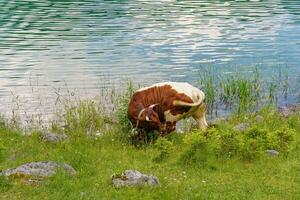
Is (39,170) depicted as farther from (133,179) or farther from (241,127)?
(241,127)

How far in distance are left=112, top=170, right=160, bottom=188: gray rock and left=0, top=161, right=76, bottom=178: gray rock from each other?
117 centimetres

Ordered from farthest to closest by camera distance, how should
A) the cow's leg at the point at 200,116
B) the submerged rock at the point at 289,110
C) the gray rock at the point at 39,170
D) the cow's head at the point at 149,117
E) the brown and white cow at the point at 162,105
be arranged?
the submerged rock at the point at 289,110, the cow's leg at the point at 200,116, the brown and white cow at the point at 162,105, the cow's head at the point at 149,117, the gray rock at the point at 39,170

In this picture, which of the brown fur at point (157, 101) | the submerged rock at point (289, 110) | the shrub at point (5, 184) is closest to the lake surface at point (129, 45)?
the submerged rock at point (289, 110)

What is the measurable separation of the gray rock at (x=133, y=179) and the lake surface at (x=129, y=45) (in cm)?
1004

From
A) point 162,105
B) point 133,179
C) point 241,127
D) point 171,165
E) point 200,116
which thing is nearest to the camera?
point 133,179

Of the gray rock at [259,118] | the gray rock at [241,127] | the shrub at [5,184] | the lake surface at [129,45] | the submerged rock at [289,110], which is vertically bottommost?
the lake surface at [129,45]

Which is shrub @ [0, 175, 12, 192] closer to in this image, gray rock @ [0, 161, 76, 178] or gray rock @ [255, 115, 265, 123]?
gray rock @ [0, 161, 76, 178]

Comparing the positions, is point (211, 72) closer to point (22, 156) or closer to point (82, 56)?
point (82, 56)

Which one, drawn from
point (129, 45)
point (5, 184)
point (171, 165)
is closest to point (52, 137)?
point (171, 165)

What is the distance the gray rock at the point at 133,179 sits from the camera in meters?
10.5

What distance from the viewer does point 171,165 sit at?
12109 mm

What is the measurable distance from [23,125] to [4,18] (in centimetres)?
3038

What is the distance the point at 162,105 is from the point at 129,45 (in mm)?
19013

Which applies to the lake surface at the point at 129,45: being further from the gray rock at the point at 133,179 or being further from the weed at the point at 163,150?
the gray rock at the point at 133,179
